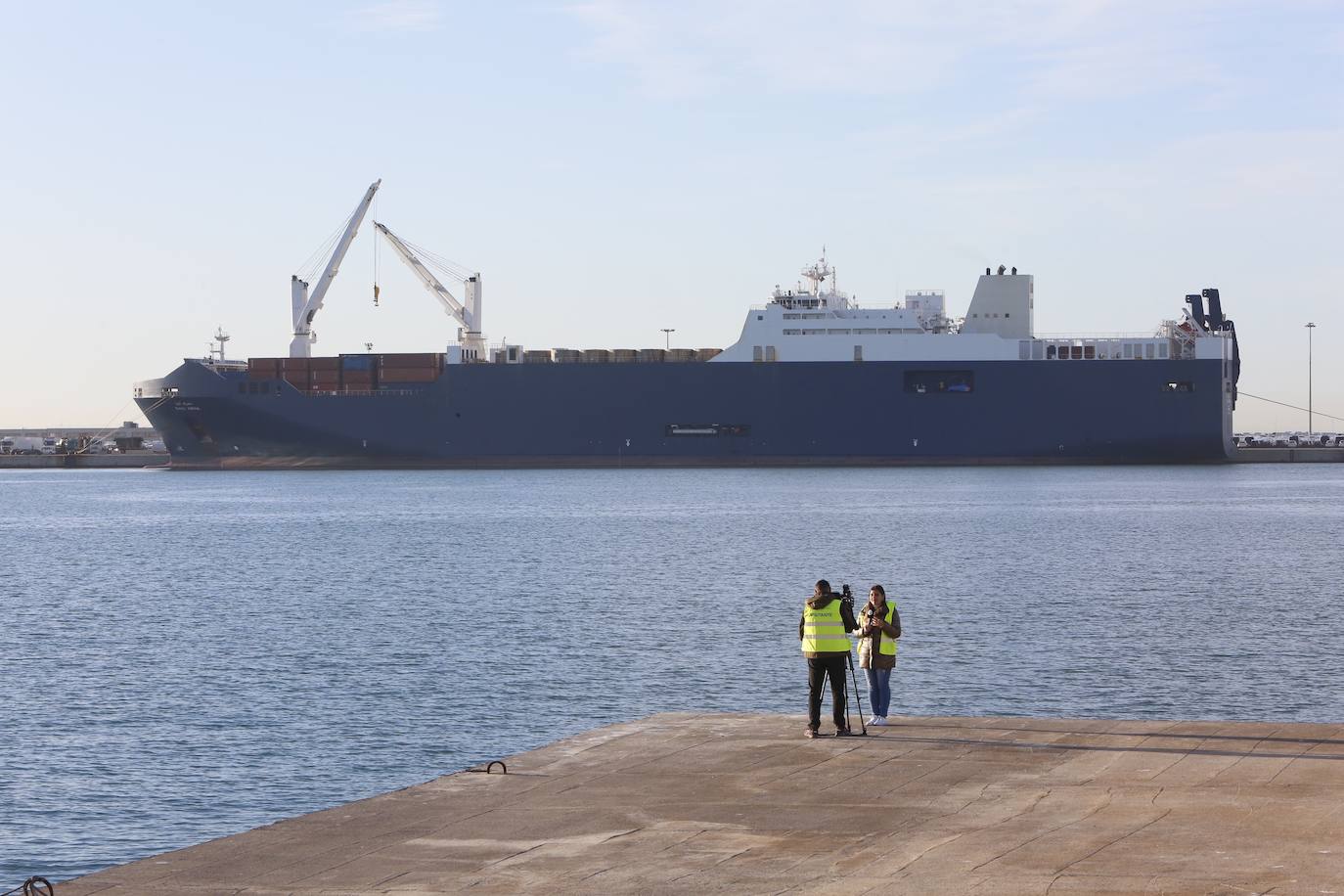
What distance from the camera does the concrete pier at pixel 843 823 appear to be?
26.7 feet

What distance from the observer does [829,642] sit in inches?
485

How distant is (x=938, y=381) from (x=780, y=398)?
24.5 feet

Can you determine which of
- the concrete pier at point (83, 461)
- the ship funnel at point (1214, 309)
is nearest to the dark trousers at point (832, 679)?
the ship funnel at point (1214, 309)

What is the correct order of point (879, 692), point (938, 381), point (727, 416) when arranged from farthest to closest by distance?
1. point (727, 416)
2. point (938, 381)
3. point (879, 692)

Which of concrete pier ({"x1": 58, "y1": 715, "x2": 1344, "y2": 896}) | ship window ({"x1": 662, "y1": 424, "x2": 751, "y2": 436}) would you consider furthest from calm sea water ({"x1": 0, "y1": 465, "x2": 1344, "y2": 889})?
ship window ({"x1": 662, "y1": 424, "x2": 751, "y2": 436})

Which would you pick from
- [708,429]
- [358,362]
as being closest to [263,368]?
[358,362]

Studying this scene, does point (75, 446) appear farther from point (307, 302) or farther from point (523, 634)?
point (523, 634)

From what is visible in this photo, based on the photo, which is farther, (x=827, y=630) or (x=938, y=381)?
(x=938, y=381)

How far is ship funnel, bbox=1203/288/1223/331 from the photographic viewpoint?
88062 millimetres

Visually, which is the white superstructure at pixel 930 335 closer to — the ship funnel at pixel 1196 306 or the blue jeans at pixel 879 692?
the ship funnel at pixel 1196 306

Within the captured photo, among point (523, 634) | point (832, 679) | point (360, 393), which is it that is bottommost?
point (523, 634)

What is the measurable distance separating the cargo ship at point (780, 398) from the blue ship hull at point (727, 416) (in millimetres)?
88

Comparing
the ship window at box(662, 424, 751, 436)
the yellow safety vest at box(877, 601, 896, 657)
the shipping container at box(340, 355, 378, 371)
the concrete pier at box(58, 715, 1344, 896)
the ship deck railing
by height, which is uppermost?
the shipping container at box(340, 355, 378, 371)

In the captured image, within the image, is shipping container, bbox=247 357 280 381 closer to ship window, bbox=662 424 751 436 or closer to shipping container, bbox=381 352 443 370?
shipping container, bbox=381 352 443 370
